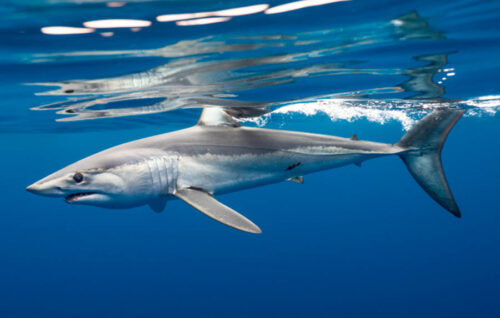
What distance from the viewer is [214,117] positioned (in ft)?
16.7

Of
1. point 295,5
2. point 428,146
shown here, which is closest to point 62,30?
point 295,5

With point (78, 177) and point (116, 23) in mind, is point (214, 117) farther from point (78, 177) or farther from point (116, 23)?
point (116, 23)

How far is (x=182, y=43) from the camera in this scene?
23.8 feet

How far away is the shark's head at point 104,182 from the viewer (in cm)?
368

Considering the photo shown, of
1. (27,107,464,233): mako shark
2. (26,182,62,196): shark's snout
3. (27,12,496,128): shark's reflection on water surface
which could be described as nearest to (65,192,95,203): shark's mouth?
(27,107,464,233): mako shark

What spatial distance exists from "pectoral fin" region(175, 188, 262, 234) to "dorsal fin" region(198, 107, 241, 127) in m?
1.18

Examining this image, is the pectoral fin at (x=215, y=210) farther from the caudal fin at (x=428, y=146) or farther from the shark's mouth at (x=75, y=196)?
the caudal fin at (x=428, y=146)

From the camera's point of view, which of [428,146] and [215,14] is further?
[215,14]

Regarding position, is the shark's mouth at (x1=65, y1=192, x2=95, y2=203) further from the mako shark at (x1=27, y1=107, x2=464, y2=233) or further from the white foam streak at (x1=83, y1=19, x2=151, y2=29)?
the white foam streak at (x1=83, y1=19, x2=151, y2=29)

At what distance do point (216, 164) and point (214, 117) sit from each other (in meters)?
0.85

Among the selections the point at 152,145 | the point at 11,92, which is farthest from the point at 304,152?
the point at 11,92

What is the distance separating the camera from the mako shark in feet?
12.6

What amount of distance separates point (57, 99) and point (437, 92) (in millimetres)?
13487

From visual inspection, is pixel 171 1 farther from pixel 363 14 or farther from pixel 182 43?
pixel 363 14
